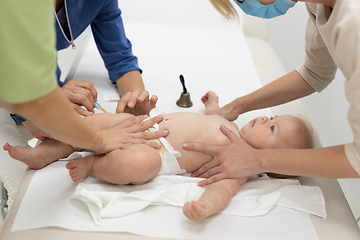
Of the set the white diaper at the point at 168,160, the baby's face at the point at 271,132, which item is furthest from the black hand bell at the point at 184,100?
the white diaper at the point at 168,160

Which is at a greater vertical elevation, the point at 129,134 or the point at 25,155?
the point at 129,134

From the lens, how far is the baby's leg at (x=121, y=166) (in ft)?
3.76

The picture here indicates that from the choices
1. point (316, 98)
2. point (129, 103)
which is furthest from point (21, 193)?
point (316, 98)

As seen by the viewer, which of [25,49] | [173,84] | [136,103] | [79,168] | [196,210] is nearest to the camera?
[25,49]

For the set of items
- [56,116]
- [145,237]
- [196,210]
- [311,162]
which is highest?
[56,116]

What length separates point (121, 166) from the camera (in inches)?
44.9

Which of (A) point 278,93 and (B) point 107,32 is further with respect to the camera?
(B) point 107,32

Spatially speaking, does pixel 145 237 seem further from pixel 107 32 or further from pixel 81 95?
pixel 107 32

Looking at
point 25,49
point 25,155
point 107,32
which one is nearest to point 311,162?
point 25,49

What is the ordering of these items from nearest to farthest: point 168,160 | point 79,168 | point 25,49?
point 25,49, point 79,168, point 168,160

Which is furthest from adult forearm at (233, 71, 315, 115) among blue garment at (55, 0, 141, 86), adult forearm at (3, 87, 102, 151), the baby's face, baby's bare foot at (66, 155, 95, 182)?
adult forearm at (3, 87, 102, 151)

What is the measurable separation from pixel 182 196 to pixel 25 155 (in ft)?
1.97

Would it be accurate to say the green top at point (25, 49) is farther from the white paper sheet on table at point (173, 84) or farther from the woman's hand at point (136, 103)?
the woman's hand at point (136, 103)

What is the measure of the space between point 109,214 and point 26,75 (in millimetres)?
576
